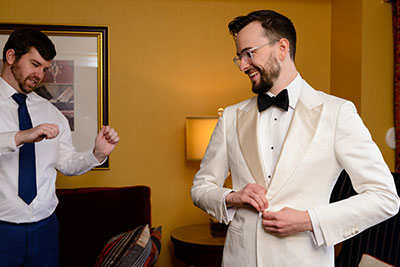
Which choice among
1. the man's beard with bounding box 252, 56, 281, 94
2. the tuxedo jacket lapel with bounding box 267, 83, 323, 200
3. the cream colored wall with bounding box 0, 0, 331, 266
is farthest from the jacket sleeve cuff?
the cream colored wall with bounding box 0, 0, 331, 266

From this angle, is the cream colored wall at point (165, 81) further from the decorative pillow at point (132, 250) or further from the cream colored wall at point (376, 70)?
the decorative pillow at point (132, 250)

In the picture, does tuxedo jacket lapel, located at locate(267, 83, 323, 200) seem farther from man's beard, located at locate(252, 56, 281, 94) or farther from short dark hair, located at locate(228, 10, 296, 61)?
short dark hair, located at locate(228, 10, 296, 61)

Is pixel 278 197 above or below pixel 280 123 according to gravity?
below

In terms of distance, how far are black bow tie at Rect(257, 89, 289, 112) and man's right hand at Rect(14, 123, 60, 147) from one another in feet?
3.34

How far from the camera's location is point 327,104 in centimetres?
169

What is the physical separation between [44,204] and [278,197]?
137 cm

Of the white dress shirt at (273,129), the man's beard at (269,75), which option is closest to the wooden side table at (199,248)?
the white dress shirt at (273,129)

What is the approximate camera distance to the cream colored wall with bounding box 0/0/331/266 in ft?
12.7

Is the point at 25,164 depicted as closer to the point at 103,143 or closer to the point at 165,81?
the point at 103,143

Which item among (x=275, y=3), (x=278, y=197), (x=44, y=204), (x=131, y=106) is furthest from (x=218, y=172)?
(x=275, y=3)

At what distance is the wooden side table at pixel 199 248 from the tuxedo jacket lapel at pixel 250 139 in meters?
1.53

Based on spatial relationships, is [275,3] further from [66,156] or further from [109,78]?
[66,156]

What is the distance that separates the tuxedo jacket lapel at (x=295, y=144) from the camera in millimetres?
1636

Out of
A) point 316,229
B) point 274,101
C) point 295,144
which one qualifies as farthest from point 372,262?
point 274,101
